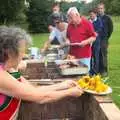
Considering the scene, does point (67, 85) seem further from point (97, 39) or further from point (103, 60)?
point (103, 60)

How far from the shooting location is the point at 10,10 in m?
40.3

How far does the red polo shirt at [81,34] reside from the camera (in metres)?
8.77

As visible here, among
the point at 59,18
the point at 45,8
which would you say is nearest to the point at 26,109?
the point at 59,18

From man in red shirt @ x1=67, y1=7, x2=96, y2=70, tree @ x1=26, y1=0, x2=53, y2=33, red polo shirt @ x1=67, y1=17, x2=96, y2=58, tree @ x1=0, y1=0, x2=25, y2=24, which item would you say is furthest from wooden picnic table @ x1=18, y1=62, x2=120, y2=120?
tree @ x1=26, y1=0, x2=53, y2=33

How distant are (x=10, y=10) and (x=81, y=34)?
1259 inches

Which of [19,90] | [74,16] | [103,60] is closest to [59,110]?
[19,90]

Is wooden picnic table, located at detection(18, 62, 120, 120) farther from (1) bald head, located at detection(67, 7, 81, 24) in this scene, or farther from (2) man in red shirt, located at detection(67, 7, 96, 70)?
(1) bald head, located at detection(67, 7, 81, 24)

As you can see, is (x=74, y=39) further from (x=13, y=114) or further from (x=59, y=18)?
(x=13, y=114)

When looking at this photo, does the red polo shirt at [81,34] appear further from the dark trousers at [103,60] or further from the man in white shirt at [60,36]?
the dark trousers at [103,60]

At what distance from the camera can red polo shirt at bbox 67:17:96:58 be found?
28.8 ft

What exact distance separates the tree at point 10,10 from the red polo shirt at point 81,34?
3151 cm

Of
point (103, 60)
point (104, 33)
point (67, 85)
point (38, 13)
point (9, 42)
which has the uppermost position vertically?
point (9, 42)

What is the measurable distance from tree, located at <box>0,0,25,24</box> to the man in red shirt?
103 ft

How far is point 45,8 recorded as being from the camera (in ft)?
143
